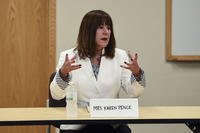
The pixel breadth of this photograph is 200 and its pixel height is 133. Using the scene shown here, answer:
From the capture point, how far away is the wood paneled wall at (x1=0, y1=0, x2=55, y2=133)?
3.78 metres

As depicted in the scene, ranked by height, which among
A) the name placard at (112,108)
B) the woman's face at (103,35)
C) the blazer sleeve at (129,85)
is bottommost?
the name placard at (112,108)

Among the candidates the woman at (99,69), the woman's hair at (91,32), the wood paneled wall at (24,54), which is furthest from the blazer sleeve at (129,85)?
the wood paneled wall at (24,54)

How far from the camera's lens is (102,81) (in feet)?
8.32

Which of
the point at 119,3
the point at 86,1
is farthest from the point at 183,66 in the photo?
the point at 86,1

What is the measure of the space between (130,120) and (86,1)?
6.48 ft

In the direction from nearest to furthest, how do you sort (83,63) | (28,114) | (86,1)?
(28,114) < (83,63) < (86,1)

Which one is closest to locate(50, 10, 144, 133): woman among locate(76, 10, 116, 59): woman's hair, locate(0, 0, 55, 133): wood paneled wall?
locate(76, 10, 116, 59): woman's hair

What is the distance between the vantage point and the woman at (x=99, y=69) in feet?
8.07

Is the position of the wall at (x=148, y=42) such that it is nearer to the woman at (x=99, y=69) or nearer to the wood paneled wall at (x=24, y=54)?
the wood paneled wall at (x=24, y=54)

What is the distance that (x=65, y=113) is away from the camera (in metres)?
2.16

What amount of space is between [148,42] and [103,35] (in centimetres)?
129

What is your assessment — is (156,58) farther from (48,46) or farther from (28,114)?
(28,114)

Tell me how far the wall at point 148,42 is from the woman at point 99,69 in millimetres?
1045

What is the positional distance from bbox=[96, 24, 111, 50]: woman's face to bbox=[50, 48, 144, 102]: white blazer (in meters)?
0.12
